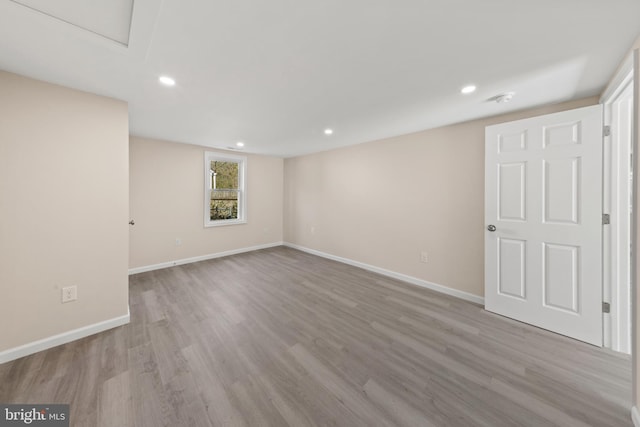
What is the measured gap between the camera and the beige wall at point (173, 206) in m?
3.63

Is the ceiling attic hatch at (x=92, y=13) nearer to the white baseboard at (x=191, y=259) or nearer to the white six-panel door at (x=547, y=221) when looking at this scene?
the white six-panel door at (x=547, y=221)

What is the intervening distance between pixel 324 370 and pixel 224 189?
4153 mm

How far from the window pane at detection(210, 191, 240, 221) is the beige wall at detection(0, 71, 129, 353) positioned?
2.48 metres

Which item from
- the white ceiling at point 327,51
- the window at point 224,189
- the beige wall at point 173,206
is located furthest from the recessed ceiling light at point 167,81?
the window at point 224,189

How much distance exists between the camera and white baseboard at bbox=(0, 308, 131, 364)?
5.56 ft

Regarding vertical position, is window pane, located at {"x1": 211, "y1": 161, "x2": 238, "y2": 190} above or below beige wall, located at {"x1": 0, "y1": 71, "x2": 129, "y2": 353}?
above

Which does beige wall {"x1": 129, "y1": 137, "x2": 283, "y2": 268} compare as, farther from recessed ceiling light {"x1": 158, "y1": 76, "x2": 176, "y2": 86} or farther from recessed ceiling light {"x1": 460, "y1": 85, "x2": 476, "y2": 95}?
recessed ceiling light {"x1": 460, "y1": 85, "x2": 476, "y2": 95}

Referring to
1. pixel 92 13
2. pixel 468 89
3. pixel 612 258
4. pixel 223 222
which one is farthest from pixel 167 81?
pixel 612 258

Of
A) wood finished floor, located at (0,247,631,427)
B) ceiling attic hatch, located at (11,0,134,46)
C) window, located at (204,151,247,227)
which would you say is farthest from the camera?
window, located at (204,151,247,227)

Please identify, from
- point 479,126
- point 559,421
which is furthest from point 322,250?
point 559,421

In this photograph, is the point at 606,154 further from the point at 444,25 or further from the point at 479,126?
the point at 444,25

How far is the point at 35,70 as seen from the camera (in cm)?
166

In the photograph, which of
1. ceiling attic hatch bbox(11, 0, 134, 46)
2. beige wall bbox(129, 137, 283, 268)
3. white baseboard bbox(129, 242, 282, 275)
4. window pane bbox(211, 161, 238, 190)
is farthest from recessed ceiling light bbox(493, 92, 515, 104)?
white baseboard bbox(129, 242, 282, 275)

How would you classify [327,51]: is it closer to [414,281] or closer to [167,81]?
[167,81]
